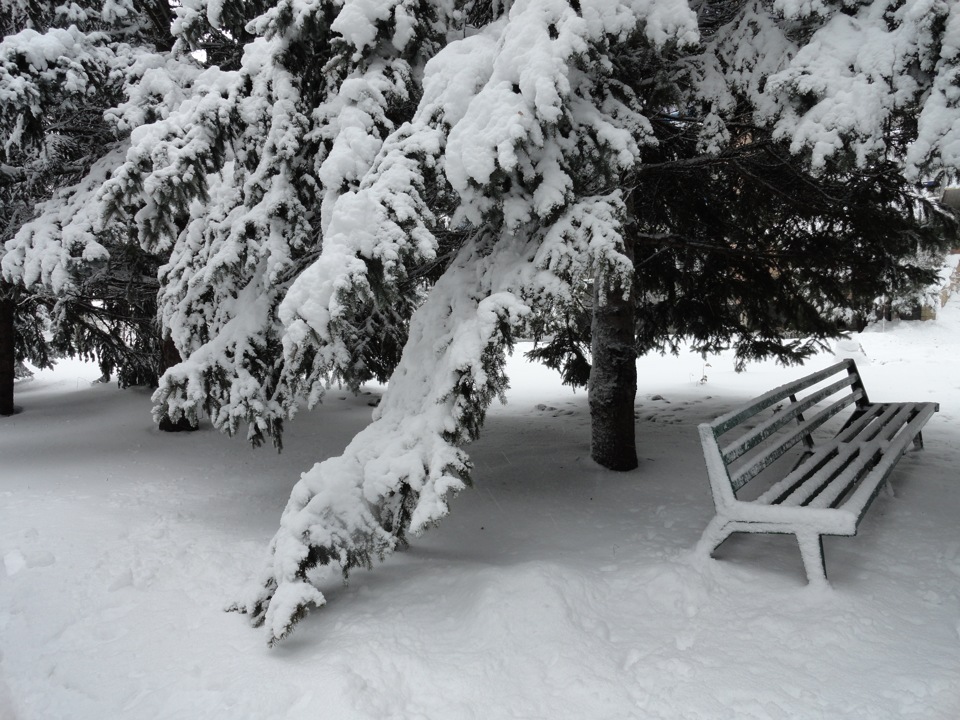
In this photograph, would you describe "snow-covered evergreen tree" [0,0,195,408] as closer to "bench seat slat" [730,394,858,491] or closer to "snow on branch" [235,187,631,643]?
"snow on branch" [235,187,631,643]

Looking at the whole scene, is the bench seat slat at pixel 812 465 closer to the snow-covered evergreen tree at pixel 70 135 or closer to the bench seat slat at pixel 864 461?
the bench seat slat at pixel 864 461

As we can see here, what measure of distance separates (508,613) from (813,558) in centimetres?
153

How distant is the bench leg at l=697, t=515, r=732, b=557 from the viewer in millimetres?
3112

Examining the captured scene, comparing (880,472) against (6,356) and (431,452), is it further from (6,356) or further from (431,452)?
(6,356)

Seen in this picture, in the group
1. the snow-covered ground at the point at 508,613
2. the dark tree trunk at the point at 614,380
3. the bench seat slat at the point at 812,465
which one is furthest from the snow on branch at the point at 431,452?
the dark tree trunk at the point at 614,380

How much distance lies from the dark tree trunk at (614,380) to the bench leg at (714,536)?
1917 millimetres

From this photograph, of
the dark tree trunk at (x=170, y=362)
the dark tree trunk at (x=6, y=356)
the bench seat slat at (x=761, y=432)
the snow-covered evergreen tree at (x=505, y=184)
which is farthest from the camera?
the dark tree trunk at (x=6, y=356)

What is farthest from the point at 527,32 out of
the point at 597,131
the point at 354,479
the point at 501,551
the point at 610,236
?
the point at 501,551

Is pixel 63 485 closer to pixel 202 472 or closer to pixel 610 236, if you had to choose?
pixel 202 472

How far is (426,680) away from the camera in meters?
2.49

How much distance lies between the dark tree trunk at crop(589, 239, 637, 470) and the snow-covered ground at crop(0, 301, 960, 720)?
10.7 inches

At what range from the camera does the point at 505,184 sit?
123 inches

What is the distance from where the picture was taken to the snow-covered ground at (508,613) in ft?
7.75

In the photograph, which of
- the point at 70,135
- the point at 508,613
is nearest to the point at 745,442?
the point at 508,613
